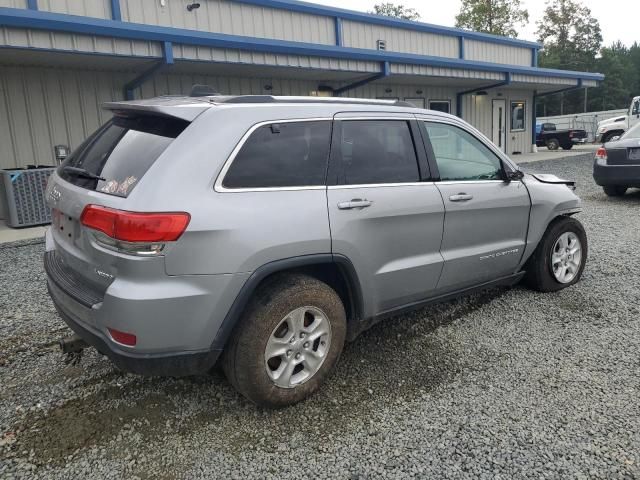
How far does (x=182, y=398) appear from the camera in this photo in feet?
9.96

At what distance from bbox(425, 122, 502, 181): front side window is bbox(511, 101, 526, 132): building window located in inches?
745

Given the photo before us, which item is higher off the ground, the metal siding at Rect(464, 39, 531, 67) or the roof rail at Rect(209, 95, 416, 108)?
the metal siding at Rect(464, 39, 531, 67)

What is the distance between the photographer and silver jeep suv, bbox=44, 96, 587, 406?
2.44 m

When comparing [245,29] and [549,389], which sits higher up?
[245,29]

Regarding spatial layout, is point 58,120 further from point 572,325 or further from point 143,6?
point 572,325

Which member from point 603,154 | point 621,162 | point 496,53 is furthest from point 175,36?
point 496,53

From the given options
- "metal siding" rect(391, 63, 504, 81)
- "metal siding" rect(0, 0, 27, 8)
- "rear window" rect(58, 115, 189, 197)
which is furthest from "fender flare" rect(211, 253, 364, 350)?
"metal siding" rect(391, 63, 504, 81)

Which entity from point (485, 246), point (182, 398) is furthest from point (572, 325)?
point (182, 398)

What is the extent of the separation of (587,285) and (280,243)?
3.62 meters

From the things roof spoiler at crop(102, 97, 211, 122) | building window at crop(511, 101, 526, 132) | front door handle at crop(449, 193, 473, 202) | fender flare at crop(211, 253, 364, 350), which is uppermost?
building window at crop(511, 101, 526, 132)

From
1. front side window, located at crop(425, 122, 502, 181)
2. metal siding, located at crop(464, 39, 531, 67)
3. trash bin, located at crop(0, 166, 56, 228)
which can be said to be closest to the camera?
front side window, located at crop(425, 122, 502, 181)

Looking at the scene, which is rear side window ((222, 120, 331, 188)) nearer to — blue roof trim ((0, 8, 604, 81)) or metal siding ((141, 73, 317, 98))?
blue roof trim ((0, 8, 604, 81))

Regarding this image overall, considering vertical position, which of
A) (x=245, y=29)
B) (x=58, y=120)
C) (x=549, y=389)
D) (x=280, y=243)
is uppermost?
(x=245, y=29)

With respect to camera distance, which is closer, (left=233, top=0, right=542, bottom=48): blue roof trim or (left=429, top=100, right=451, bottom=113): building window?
(left=233, top=0, right=542, bottom=48): blue roof trim
